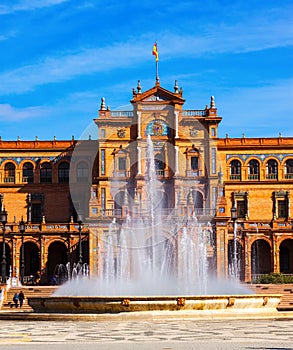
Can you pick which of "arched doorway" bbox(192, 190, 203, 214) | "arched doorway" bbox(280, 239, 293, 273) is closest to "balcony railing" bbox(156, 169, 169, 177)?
"arched doorway" bbox(192, 190, 203, 214)

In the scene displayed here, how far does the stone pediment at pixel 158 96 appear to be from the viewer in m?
78.2

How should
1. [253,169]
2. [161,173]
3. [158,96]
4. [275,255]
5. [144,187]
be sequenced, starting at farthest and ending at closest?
1. [253,169]
2. [158,96]
3. [161,173]
4. [144,187]
5. [275,255]

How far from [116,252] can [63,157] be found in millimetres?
15892

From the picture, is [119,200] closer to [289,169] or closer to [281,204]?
[281,204]

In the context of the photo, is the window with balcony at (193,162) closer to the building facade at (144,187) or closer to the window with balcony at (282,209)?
the building facade at (144,187)

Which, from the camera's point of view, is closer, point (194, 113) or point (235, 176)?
point (194, 113)

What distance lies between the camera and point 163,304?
113 ft

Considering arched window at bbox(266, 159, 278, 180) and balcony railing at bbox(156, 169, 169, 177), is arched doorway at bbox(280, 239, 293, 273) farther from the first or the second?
balcony railing at bbox(156, 169, 169, 177)

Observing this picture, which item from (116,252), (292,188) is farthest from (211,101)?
(116,252)

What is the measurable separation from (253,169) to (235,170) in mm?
1815

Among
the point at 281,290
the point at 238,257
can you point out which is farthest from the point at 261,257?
the point at 281,290

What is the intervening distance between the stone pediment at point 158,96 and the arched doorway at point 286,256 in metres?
16.6

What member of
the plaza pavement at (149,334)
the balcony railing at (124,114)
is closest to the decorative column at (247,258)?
the balcony railing at (124,114)

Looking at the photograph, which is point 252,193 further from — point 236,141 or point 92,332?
point 92,332
